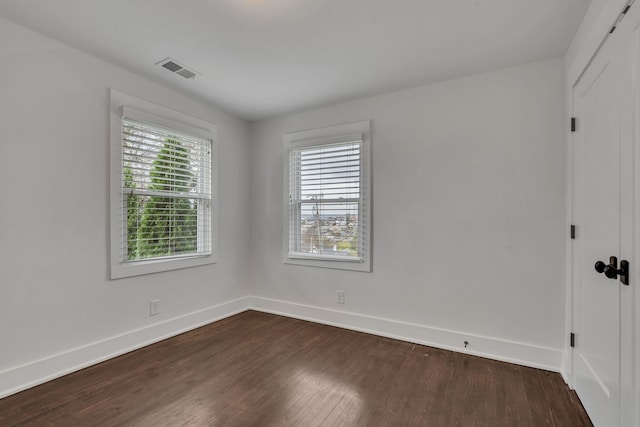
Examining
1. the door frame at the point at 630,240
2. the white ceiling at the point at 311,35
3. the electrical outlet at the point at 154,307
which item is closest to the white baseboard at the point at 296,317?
the electrical outlet at the point at 154,307

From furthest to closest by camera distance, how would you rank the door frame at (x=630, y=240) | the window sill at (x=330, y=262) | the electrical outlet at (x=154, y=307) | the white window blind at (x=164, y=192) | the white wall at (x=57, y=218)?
the window sill at (x=330, y=262) < the electrical outlet at (x=154, y=307) < the white window blind at (x=164, y=192) < the white wall at (x=57, y=218) < the door frame at (x=630, y=240)

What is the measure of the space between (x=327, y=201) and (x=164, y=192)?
1720mm

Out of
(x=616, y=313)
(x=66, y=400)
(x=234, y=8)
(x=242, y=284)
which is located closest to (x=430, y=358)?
(x=616, y=313)

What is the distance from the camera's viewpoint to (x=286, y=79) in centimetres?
287

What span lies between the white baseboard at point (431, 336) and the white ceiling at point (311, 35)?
2345mm

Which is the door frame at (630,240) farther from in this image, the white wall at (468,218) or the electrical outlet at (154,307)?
the electrical outlet at (154,307)

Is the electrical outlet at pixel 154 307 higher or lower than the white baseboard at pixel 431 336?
higher

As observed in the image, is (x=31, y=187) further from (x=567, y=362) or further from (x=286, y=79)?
(x=567, y=362)

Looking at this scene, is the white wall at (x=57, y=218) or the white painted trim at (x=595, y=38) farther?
the white wall at (x=57, y=218)

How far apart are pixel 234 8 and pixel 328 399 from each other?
256 centimetres

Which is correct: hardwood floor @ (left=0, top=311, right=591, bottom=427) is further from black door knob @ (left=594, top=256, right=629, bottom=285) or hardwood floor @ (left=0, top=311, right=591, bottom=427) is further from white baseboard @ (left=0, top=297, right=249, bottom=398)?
black door knob @ (left=594, top=256, right=629, bottom=285)

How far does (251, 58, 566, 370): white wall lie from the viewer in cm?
245

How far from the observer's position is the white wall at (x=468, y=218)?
8.05 feet

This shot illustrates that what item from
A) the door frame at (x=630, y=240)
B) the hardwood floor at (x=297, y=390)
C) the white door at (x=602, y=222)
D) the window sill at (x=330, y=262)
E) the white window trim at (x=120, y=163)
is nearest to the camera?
the door frame at (x=630, y=240)
